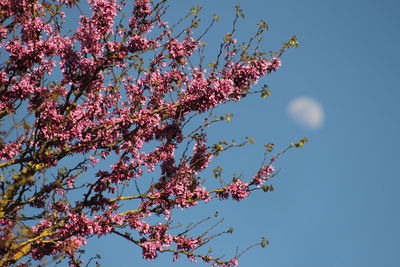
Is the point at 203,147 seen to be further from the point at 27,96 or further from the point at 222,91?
the point at 27,96

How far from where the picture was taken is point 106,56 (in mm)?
9359

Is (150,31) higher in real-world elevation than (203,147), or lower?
higher

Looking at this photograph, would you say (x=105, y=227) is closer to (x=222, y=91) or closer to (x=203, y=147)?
(x=203, y=147)

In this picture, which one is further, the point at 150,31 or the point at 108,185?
the point at 150,31

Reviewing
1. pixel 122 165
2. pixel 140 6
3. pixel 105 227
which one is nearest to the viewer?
pixel 105 227

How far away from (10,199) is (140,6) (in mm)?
5448

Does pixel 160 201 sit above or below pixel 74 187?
below

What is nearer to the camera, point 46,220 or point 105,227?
point 105,227

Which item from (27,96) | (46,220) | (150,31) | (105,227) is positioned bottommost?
(105,227)

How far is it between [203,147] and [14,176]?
4.12 m

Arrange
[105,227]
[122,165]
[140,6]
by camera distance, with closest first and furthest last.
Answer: [105,227] → [122,165] → [140,6]

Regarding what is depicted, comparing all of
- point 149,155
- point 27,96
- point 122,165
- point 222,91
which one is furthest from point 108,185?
point 222,91

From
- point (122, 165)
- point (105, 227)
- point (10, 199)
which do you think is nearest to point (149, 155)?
point (122, 165)

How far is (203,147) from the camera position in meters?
9.45
